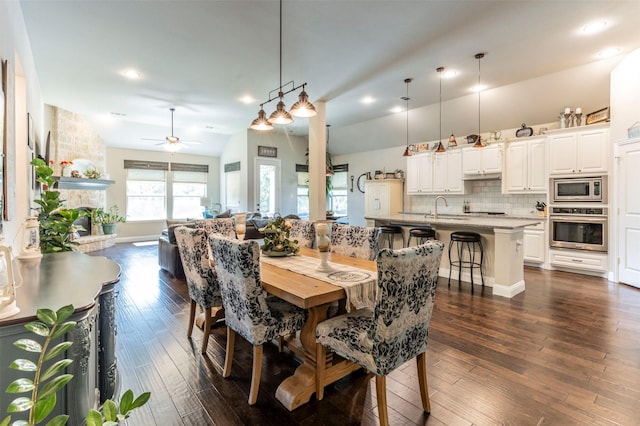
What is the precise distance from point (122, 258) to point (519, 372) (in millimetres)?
7062

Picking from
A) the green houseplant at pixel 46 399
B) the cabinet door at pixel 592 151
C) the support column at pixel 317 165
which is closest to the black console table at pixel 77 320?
the green houseplant at pixel 46 399

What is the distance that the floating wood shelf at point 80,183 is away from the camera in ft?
21.3

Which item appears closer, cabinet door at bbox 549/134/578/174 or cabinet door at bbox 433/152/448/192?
cabinet door at bbox 549/134/578/174

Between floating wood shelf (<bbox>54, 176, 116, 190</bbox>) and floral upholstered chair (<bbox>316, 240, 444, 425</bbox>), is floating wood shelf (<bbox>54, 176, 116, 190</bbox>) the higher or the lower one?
the higher one

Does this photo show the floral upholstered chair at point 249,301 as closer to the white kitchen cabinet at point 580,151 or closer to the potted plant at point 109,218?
the white kitchen cabinet at point 580,151

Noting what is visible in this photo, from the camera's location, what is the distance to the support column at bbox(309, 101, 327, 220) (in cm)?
538

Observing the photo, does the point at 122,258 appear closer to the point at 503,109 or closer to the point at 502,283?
the point at 502,283

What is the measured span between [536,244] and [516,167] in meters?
1.43

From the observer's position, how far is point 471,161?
6.38m

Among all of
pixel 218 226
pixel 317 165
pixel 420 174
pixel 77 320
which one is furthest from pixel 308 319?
pixel 420 174

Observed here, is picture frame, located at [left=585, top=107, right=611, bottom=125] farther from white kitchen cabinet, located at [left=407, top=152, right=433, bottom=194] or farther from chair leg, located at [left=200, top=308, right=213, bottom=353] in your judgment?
chair leg, located at [left=200, top=308, right=213, bottom=353]

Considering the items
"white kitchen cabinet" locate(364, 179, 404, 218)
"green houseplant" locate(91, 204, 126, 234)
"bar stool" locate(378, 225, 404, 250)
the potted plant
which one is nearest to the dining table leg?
"bar stool" locate(378, 225, 404, 250)

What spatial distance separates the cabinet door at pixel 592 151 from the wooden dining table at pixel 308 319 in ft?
15.7

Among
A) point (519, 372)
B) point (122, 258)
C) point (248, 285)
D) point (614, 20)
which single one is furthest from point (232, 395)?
point (122, 258)
